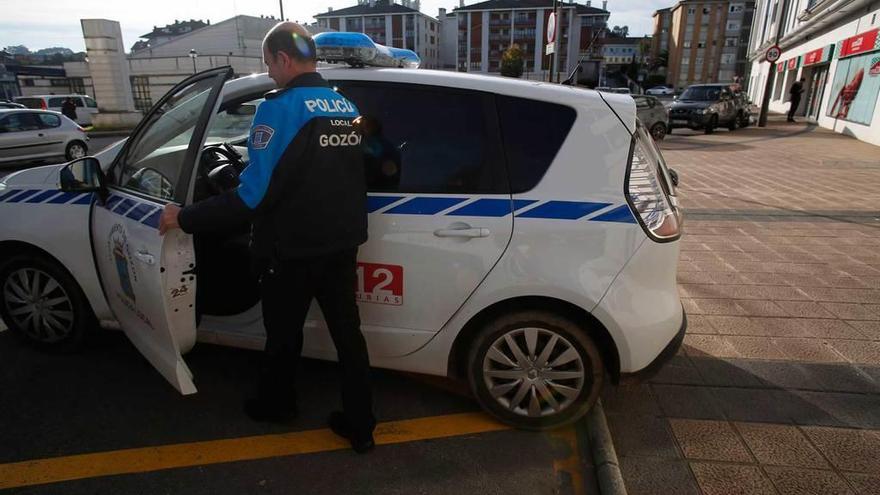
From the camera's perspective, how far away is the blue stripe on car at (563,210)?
7.70 feet

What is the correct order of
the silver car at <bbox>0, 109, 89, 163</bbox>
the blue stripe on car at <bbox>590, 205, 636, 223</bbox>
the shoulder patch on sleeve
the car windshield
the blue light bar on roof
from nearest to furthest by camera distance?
the shoulder patch on sleeve → the blue stripe on car at <bbox>590, 205, 636, 223</bbox> → the blue light bar on roof → the silver car at <bbox>0, 109, 89, 163</bbox> → the car windshield

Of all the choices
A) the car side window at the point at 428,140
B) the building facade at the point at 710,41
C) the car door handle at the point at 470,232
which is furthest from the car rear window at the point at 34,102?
the building facade at the point at 710,41

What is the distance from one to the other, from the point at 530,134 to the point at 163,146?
1.94 metres

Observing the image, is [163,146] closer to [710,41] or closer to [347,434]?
[347,434]

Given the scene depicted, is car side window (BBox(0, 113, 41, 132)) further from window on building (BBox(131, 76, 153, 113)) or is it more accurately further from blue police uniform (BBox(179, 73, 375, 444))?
window on building (BBox(131, 76, 153, 113))

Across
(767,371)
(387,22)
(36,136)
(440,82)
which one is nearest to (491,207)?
(440,82)

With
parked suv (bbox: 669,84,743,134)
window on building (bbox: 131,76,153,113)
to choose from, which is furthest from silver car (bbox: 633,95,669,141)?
window on building (bbox: 131,76,153,113)

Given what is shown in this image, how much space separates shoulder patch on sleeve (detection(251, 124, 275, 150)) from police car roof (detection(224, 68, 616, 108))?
2.24 feet

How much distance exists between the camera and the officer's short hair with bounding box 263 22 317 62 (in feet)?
6.98

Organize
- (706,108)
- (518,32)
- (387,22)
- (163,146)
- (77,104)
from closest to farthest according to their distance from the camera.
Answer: (163,146), (706,108), (77,104), (518,32), (387,22)

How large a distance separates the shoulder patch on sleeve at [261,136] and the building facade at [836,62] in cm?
1821

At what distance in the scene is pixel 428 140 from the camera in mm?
2514

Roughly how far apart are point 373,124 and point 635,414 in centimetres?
196

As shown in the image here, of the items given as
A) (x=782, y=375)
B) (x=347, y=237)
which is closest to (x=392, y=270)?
(x=347, y=237)
